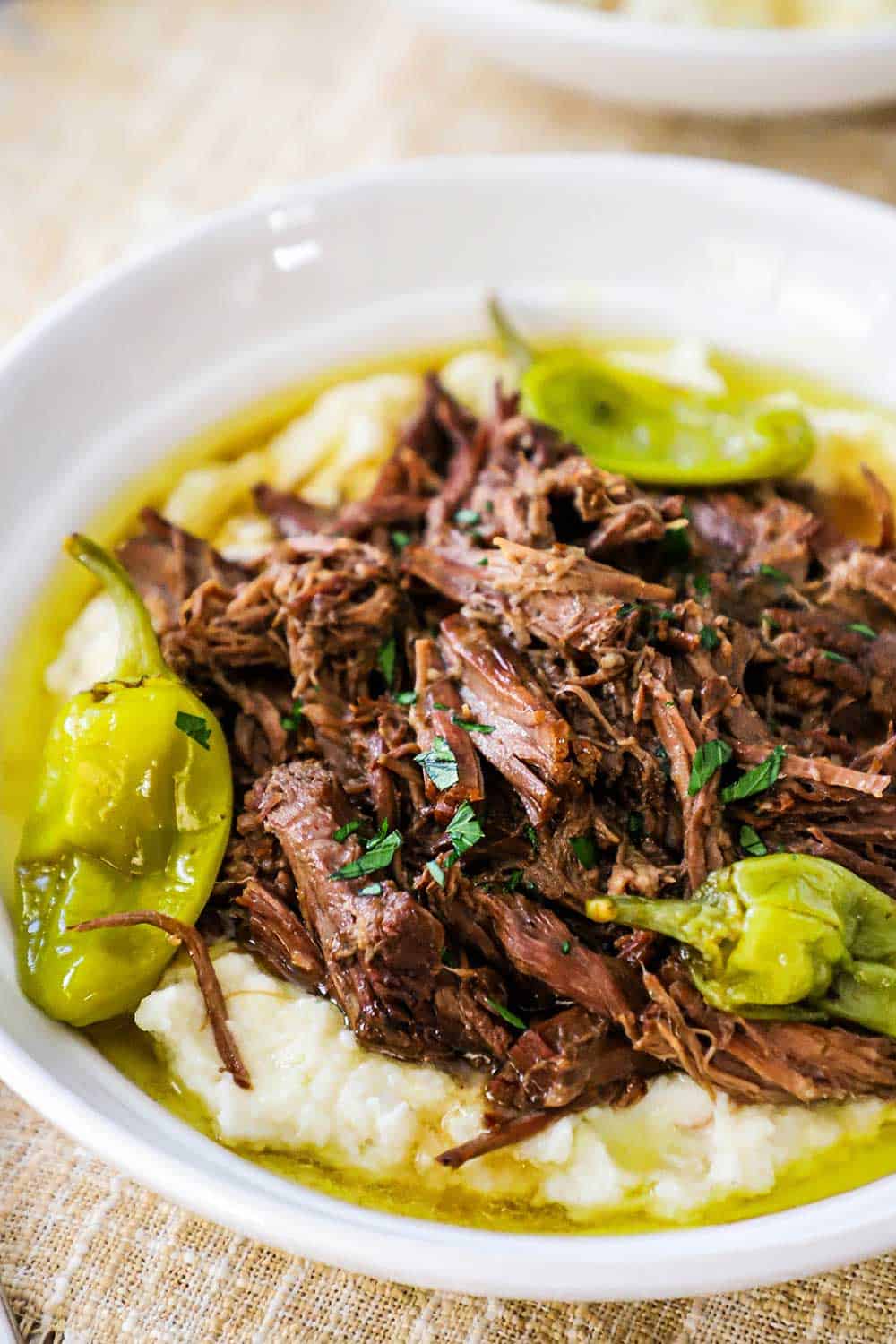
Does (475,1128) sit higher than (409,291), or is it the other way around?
(409,291)

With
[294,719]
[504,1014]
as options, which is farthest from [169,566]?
[504,1014]

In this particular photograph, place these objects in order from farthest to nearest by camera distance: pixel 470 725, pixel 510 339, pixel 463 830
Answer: pixel 510 339, pixel 470 725, pixel 463 830

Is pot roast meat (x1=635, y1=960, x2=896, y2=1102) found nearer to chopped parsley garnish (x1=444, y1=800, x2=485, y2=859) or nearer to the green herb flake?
chopped parsley garnish (x1=444, y1=800, x2=485, y2=859)

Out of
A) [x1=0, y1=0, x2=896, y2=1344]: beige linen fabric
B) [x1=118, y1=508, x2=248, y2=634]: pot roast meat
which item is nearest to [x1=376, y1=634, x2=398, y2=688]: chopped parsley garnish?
[x1=118, y1=508, x2=248, y2=634]: pot roast meat

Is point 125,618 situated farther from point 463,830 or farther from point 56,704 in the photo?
point 463,830

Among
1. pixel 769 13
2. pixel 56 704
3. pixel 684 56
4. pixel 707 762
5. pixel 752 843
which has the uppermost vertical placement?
pixel 684 56

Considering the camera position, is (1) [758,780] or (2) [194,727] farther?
(2) [194,727]

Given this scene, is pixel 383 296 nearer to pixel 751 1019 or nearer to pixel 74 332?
pixel 74 332

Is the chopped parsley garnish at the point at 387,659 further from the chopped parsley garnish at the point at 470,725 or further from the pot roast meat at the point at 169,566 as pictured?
the pot roast meat at the point at 169,566
